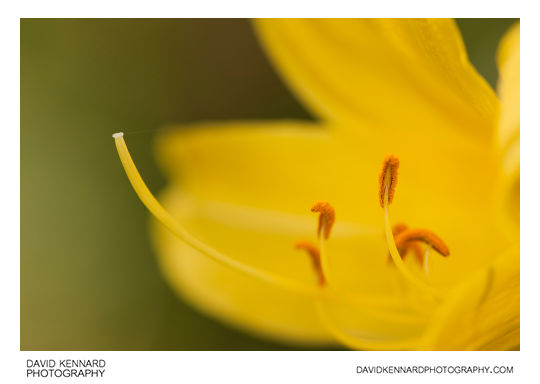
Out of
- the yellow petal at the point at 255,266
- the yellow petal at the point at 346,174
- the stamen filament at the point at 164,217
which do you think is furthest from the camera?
the yellow petal at the point at 255,266

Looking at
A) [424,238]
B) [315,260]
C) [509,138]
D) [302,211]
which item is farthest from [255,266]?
[509,138]

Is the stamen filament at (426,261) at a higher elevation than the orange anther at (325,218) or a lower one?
lower

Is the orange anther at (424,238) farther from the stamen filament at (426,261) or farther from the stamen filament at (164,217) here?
the stamen filament at (164,217)

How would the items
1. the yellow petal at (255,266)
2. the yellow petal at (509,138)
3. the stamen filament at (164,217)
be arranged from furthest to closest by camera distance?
the yellow petal at (255,266) < the stamen filament at (164,217) < the yellow petal at (509,138)

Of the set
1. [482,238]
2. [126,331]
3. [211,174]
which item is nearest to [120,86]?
[211,174]

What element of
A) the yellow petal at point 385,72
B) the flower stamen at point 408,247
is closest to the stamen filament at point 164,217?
the flower stamen at point 408,247
